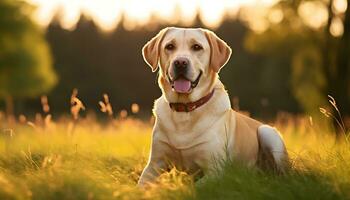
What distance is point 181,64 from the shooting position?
6164mm

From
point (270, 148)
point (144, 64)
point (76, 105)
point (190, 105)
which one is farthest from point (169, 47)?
point (144, 64)

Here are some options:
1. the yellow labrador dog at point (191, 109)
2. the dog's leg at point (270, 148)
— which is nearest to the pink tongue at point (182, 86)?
the yellow labrador dog at point (191, 109)

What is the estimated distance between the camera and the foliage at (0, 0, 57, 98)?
28609mm

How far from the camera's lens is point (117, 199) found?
4934mm

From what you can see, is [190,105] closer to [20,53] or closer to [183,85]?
[183,85]

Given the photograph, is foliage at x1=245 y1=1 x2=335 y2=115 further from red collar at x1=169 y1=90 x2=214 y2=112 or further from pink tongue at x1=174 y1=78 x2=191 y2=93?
pink tongue at x1=174 y1=78 x2=191 y2=93

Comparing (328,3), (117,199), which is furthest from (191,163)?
(328,3)

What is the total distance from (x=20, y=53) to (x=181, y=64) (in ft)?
80.2

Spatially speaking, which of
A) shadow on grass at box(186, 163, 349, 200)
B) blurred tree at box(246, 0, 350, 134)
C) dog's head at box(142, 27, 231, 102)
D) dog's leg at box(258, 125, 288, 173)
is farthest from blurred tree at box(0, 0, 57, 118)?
shadow on grass at box(186, 163, 349, 200)

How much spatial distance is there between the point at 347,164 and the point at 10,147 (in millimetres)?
3876

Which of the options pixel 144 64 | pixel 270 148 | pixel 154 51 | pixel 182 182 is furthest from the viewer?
pixel 144 64

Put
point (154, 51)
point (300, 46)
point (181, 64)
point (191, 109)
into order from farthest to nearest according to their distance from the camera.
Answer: point (300, 46)
point (154, 51)
point (191, 109)
point (181, 64)

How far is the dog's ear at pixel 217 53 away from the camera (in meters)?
6.44

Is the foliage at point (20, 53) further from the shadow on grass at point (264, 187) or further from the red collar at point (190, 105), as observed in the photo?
the shadow on grass at point (264, 187)
